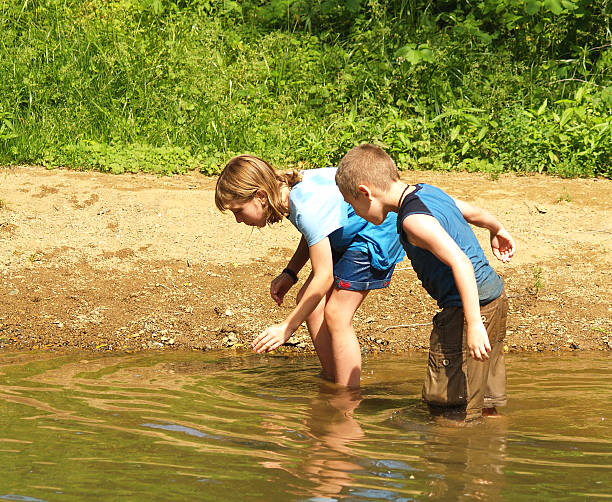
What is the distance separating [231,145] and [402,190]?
5.32m

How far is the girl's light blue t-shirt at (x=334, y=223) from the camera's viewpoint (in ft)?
12.5

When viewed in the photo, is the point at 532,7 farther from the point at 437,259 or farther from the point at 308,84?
the point at 437,259

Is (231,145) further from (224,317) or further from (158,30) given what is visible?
(224,317)

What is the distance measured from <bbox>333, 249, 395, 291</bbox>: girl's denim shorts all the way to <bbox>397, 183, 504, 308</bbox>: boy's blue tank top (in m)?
0.54

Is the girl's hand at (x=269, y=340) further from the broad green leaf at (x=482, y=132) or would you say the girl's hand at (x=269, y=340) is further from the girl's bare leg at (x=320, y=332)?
the broad green leaf at (x=482, y=132)

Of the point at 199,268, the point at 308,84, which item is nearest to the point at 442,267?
the point at 199,268

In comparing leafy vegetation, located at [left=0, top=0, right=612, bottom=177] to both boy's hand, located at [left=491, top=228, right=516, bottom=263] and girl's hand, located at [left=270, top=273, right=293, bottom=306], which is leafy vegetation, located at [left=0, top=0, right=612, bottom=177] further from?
boy's hand, located at [left=491, top=228, right=516, bottom=263]

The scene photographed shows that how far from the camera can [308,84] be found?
9758 millimetres

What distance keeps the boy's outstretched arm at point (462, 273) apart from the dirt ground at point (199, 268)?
7.18 feet

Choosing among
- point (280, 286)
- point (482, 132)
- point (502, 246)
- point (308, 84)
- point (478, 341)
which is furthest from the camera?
point (308, 84)

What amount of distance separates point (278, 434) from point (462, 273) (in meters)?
1.09

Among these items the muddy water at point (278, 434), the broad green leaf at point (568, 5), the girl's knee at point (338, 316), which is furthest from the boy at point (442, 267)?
the broad green leaf at point (568, 5)

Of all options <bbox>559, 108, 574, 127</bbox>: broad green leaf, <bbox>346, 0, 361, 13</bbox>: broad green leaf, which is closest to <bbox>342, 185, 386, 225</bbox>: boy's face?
<bbox>559, 108, 574, 127</bbox>: broad green leaf

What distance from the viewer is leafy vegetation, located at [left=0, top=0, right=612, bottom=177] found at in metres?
8.46
